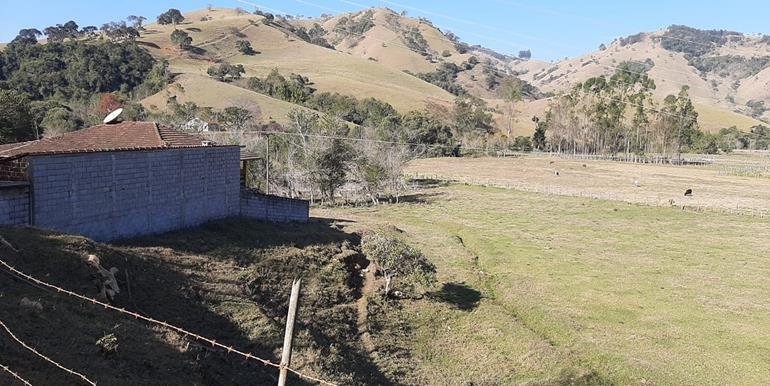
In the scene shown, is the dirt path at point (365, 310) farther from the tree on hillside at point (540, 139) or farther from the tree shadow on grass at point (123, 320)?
the tree on hillside at point (540, 139)

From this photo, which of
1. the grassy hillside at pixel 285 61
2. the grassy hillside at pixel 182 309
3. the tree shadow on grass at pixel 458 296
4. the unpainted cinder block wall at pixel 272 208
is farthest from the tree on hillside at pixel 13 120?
the grassy hillside at pixel 285 61

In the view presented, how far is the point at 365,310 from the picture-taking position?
58.0 ft

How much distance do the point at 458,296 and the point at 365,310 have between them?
4.72m

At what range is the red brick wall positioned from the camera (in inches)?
612

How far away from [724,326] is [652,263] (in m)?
8.11

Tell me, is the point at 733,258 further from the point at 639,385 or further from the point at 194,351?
the point at 194,351

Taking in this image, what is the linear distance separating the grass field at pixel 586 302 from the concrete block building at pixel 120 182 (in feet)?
28.5

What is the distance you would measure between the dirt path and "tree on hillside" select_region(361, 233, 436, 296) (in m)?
0.51

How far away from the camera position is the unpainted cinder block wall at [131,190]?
52.5 feet

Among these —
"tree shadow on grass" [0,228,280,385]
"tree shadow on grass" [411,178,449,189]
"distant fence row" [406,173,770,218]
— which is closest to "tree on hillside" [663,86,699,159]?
"distant fence row" [406,173,770,218]

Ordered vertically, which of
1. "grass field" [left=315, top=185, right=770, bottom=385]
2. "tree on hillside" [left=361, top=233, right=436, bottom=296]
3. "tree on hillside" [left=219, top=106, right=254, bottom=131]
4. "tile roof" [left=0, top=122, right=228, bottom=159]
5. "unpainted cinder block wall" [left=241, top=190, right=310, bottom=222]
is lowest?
"grass field" [left=315, top=185, right=770, bottom=385]

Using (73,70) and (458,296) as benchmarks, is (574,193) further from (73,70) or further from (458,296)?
(73,70)

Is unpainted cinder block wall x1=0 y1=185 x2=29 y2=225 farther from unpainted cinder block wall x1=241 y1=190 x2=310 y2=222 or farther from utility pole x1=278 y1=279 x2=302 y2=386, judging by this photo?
utility pole x1=278 y1=279 x2=302 y2=386

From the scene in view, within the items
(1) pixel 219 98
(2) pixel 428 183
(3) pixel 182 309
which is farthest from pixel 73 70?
(3) pixel 182 309
